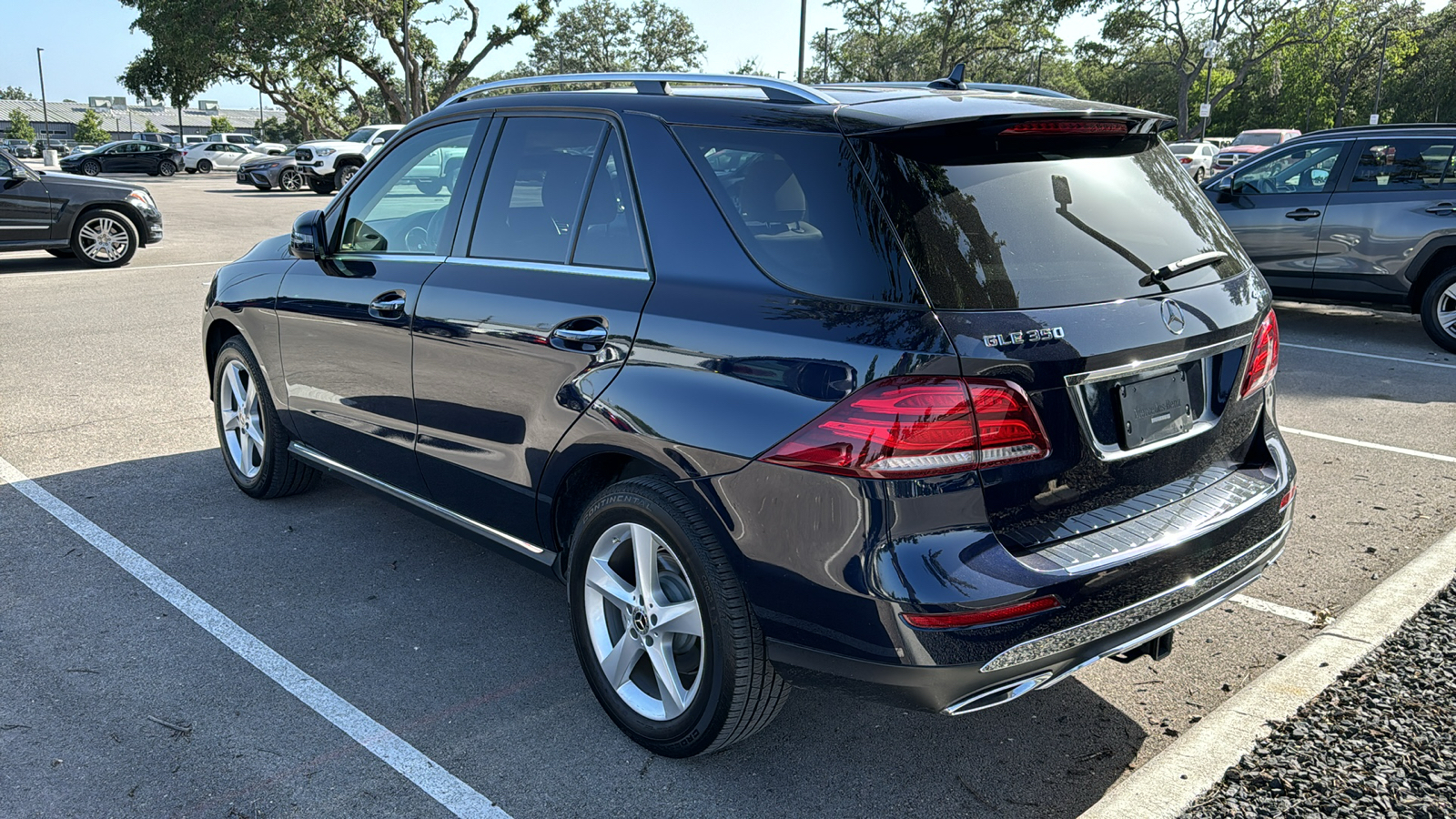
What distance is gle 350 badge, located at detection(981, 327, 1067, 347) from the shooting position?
7.84 feet

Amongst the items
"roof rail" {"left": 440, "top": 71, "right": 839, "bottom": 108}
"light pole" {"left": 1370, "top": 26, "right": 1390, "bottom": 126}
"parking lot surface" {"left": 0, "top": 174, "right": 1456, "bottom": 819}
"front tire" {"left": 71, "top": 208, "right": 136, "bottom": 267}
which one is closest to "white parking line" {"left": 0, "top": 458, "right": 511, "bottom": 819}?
"parking lot surface" {"left": 0, "top": 174, "right": 1456, "bottom": 819}

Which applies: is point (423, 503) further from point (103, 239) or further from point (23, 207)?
point (103, 239)

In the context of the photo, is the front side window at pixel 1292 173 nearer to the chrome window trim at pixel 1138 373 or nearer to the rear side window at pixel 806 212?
the chrome window trim at pixel 1138 373

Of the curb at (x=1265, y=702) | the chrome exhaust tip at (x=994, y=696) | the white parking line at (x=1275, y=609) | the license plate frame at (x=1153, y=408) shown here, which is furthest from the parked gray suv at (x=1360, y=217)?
the chrome exhaust tip at (x=994, y=696)

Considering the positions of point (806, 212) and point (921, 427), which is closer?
point (921, 427)

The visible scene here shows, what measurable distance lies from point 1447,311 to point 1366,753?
762 cm

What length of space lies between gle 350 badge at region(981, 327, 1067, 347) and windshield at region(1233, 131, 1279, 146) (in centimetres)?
4640

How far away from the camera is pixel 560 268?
128 inches

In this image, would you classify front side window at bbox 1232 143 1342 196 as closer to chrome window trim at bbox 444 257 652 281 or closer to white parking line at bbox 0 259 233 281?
chrome window trim at bbox 444 257 652 281

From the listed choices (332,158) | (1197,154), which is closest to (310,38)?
(332,158)

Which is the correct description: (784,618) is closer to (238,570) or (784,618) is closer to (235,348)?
(238,570)

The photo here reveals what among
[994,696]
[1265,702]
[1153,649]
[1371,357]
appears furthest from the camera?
[1371,357]

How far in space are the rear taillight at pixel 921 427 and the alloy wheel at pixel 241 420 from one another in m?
3.44

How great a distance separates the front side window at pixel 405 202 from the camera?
151 inches
